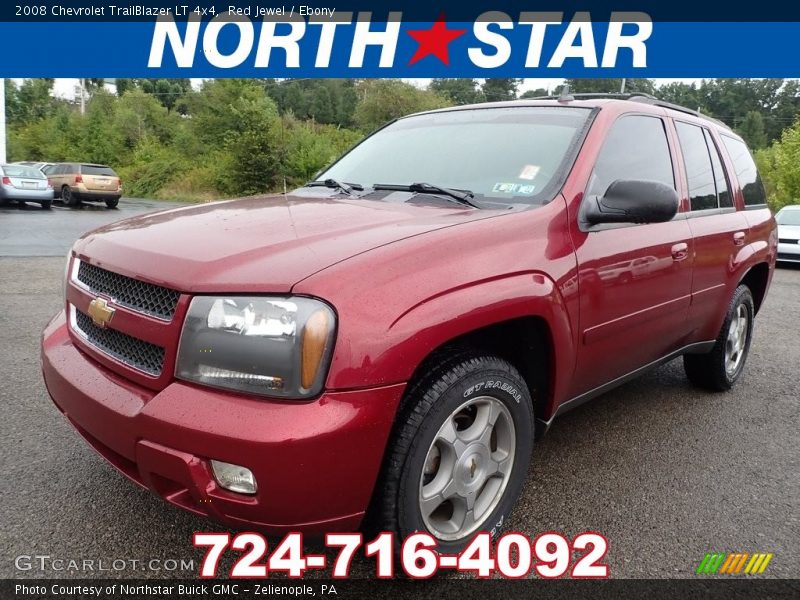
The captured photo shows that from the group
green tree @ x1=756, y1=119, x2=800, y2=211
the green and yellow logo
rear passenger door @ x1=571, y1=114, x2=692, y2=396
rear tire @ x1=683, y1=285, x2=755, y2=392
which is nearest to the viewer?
the green and yellow logo

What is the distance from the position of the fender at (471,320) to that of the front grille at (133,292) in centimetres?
58

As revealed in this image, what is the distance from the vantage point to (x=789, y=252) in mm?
12133

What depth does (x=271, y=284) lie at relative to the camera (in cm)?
170

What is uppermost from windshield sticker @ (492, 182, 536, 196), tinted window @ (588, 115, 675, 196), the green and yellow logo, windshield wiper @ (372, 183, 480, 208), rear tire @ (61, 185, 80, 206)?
tinted window @ (588, 115, 675, 196)

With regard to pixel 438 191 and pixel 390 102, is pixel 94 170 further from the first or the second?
pixel 390 102

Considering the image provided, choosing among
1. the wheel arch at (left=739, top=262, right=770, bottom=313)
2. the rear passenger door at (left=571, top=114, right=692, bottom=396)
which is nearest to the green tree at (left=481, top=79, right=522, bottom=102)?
the wheel arch at (left=739, top=262, right=770, bottom=313)

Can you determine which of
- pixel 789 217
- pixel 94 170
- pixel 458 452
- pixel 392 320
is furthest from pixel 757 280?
pixel 94 170

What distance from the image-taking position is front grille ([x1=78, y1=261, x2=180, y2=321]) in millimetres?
1833

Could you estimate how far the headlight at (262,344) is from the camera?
5.43ft

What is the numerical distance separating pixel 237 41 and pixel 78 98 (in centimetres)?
5635

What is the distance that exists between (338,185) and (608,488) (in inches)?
76.9

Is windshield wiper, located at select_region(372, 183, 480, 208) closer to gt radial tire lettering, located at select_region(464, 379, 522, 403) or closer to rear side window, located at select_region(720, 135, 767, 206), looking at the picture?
gt radial tire lettering, located at select_region(464, 379, 522, 403)

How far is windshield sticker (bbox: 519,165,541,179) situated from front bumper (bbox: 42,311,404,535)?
4.21 ft

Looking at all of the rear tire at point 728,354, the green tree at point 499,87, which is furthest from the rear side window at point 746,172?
the green tree at point 499,87
